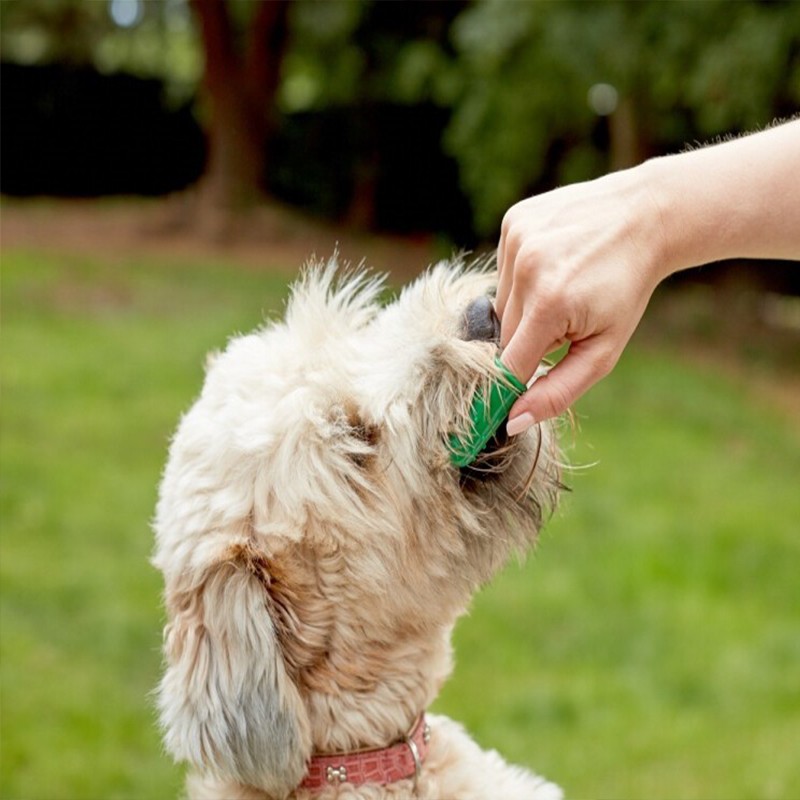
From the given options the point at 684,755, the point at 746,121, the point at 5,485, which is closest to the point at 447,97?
the point at 746,121

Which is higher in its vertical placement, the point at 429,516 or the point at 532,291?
the point at 532,291

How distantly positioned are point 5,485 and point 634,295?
20.0 ft

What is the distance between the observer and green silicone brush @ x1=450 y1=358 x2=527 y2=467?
77.4 inches

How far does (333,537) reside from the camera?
7.13 ft

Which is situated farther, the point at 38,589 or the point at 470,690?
the point at 38,589

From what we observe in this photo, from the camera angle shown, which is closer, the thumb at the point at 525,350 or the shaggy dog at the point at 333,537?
the thumb at the point at 525,350

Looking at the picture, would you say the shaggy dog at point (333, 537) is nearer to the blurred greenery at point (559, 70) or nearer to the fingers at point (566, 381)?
the fingers at point (566, 381)

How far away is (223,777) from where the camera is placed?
2211 mm

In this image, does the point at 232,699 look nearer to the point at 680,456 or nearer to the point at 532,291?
the point at 532,291

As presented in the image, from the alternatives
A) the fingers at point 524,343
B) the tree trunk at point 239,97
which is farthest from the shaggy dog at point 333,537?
the tree trunk at point 239,97

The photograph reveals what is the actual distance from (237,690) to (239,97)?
18.6 metres

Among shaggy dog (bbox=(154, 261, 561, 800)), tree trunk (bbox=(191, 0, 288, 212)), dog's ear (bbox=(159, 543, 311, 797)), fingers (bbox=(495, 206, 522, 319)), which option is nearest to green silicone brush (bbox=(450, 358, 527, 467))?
shaggy dog (bbox=(154, 261, 561, 800))

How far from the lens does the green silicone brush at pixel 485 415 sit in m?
1.96

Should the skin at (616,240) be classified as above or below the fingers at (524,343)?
above
